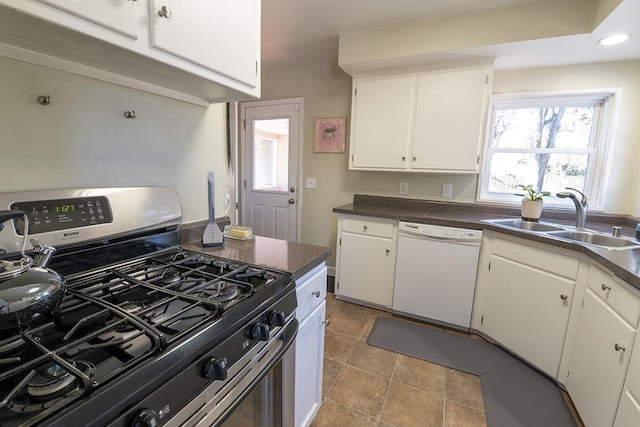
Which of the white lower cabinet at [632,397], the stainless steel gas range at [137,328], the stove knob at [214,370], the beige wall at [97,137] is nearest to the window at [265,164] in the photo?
the beige wall at [97,137]

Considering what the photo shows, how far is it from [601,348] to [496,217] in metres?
1.20

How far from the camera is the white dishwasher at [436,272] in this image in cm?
217

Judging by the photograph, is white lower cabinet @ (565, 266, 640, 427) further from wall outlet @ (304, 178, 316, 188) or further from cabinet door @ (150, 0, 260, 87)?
wall outlet @ (304, 178, 316, 188)

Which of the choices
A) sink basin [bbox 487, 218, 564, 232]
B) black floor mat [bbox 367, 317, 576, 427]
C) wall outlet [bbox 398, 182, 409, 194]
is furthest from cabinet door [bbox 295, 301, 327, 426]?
wall outlet [bbox 398, 182, 409, 194]

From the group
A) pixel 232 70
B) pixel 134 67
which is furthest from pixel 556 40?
pixel 134 67

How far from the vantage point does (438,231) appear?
2209mm

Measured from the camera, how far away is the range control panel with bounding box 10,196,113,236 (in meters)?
0.83

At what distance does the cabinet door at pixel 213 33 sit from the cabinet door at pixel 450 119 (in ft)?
5.39

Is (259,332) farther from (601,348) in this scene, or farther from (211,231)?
(601,348)

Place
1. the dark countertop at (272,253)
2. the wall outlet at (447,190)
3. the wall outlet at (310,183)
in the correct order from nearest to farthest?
the dark countertop at (272,253), the wall outlet at (447,190), the wall outlet at (310,183)

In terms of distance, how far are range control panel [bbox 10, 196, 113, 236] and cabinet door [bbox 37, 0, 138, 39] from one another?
0.52 m

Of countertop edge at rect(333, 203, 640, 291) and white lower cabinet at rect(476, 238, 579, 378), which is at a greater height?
countertop edge at rect(333, 203, 640, 291)

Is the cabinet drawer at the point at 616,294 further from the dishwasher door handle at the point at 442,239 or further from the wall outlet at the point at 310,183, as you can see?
the wall outlet at the point at 310,183

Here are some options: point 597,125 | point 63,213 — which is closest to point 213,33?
point 63,213
